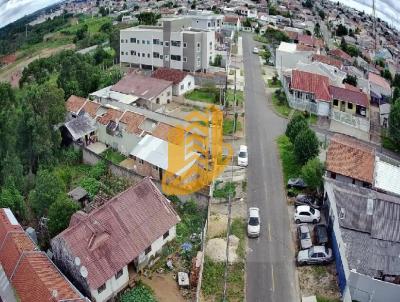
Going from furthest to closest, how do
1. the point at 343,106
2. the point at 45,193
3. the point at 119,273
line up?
the point at 343,106 → the point at 45,193 → the point at 119,273

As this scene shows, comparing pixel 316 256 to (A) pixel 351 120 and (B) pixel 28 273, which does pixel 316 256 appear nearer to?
(B) pixel 28 273

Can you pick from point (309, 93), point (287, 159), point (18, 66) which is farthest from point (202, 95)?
point (18, 66)

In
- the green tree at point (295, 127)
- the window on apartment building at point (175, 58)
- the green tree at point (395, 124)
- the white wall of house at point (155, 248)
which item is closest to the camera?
the white wall of house at point (155, 248)

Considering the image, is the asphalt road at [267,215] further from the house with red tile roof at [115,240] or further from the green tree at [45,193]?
the green tree at [45,193]

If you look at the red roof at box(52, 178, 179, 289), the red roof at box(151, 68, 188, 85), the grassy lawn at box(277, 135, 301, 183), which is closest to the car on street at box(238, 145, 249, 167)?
the grassy lawn at box(277, 135, 301, 183)

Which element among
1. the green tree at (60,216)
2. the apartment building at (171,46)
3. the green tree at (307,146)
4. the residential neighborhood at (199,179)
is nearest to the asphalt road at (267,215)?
the residential neighborhood at (199,179)

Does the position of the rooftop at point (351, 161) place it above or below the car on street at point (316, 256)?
above

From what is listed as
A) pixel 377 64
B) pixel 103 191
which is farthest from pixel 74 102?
pixel 377 64
